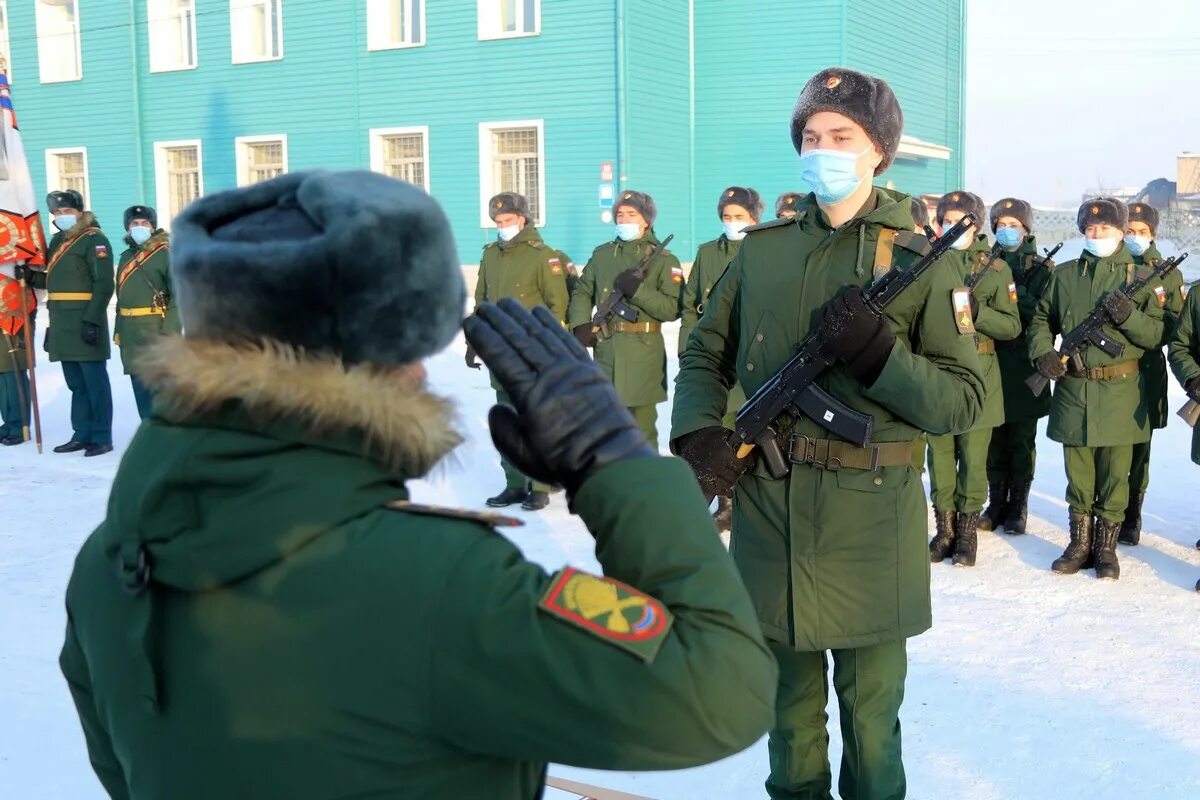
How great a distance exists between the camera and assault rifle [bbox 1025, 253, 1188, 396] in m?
5.80

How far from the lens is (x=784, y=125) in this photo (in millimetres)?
18312

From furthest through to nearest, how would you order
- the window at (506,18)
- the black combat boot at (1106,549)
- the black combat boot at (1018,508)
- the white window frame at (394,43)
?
1. the white window frame at (394,43)
2. the window at (506,18)
3. the black combat boot at (1018,508)
4. the black combat boot at (1106,549)

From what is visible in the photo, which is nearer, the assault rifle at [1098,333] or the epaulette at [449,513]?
the epaulette at [449,513]

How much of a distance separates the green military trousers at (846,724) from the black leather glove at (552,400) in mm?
1853

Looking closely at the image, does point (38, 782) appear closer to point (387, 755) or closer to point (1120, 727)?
point (387, 755)

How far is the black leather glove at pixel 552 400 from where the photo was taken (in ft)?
4.03

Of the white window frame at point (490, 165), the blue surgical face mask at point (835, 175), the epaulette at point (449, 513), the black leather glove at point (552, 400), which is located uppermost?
the white window frame at point (490, 165)

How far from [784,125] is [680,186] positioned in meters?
1.90

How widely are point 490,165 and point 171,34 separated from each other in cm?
734

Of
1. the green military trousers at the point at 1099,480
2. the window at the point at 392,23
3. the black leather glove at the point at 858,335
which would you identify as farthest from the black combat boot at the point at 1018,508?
the window at the point at 392,23

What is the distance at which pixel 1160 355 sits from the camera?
607cm

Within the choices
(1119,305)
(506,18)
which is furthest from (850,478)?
(506,18)

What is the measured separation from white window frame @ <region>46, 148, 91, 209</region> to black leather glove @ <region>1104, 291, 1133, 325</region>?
21127 mm

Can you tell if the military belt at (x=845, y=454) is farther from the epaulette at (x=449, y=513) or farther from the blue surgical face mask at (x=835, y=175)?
the epaulette at (x=449, y=513)
